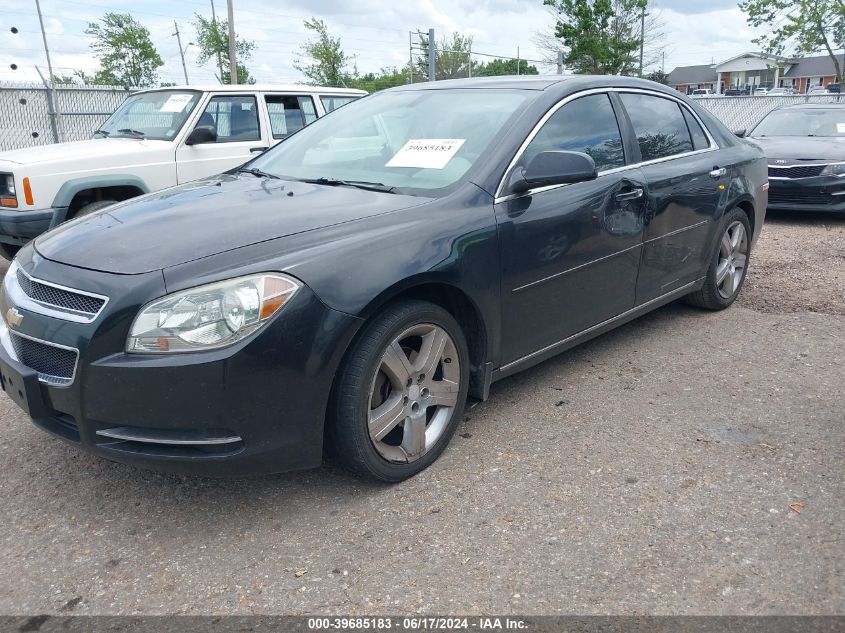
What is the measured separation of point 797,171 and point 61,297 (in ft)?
29.1

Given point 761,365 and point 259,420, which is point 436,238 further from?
point 761,365

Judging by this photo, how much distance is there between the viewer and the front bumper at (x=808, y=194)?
8.86 metres

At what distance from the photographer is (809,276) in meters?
6.48

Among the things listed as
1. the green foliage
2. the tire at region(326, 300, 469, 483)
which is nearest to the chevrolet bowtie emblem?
the tire at region(326, 300, 469, 483)

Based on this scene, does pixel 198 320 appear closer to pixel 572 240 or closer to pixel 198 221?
pixel 198 221

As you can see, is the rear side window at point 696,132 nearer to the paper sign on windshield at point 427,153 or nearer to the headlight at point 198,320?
the paper sign on windshield at point 427,153

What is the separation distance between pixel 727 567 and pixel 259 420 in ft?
5.49

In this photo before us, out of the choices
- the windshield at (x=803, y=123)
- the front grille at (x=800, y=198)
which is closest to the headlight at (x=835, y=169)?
the front grille at (x=800, y=198)

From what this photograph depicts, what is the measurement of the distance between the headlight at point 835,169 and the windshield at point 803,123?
4.36 feet

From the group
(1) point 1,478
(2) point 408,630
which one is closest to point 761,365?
(2) point 408,630

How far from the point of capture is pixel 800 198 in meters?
9.09

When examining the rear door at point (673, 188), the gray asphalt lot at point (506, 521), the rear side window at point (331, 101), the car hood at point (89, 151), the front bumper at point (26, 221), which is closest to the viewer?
the gray asphalt lot at point (506, 521)

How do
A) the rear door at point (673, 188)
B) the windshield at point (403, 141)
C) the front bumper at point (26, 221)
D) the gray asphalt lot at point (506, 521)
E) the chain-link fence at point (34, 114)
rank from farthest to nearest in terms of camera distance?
the chain-link fence at point (34, 114)
the front bumper at point (26, 221)
the rear door at point (673, 188)
the windshield at point (403, 141)
the gray asphalt lot at point (506, 521)

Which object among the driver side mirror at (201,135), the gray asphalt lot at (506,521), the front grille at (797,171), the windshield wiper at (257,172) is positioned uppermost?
the driver side mirror at (201,135)
